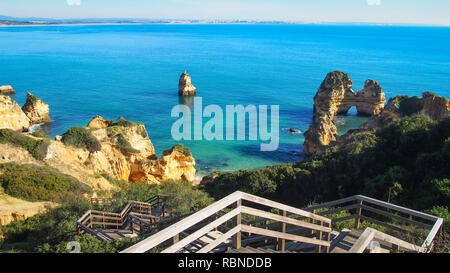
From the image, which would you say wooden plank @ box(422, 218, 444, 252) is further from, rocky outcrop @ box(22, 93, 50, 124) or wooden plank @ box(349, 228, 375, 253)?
rocky outcrop @ box(22, 93, 50, 124)

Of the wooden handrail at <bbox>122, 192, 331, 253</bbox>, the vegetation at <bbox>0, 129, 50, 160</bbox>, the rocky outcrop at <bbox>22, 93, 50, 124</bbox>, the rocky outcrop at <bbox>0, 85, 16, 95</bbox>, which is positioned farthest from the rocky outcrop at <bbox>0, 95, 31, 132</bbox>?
the wooden handrail at <bbox>122, 192, 331, 253</bbox>

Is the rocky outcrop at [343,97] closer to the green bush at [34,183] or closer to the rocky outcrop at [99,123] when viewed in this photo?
the rocky outcrop at [99,123]

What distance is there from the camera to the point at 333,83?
178ft

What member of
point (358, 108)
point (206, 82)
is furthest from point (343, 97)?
point (206, 82)

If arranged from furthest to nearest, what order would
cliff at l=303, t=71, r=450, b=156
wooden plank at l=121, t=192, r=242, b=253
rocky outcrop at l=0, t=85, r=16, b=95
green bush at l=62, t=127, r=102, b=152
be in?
1. rocky outcrop at l=0, t=85, r=16, b=95
2. cliff at l=303, t=71, r=450, b=156
3. green bush at l=62, t=127, r=102, b=152
4. wooden plank at l=121, t=192, r=242, b=253

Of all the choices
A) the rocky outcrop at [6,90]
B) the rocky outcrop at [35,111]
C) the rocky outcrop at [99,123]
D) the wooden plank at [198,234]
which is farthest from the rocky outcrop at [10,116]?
the wooden plank at [198,234]

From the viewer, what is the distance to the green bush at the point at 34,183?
57.5 feet

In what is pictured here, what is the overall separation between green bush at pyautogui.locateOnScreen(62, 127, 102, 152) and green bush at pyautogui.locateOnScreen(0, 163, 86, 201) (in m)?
5.63

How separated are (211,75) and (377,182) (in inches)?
2983

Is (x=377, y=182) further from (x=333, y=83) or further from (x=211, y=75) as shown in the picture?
(x=211, y=75)

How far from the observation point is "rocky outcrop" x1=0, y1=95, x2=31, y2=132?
4253 cm

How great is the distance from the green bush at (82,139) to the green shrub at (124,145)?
1.69 m

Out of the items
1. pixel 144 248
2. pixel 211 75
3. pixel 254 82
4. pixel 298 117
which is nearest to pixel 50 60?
pixel 211 75

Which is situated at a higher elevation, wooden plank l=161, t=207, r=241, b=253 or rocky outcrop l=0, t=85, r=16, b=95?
wooden plank l=161, t=207, r=241, b=253
